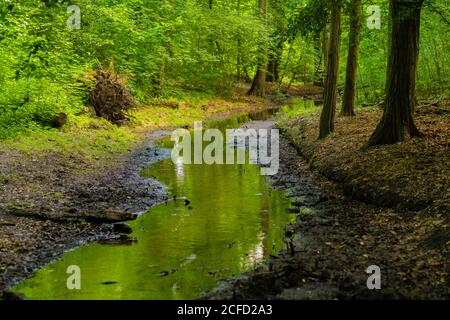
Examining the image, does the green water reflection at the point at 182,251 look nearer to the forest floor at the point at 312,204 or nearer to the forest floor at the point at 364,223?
the forest floor at the point at 312,204

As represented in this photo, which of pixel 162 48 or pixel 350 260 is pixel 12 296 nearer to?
pixel 350 260

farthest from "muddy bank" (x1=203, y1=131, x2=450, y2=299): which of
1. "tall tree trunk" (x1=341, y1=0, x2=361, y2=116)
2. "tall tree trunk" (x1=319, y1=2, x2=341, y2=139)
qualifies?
"tall tree trunk" (x1=341, y1=0, x2=361, y2=116)

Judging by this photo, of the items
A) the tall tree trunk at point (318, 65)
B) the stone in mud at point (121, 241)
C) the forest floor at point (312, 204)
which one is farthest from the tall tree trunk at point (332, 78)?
the tall tree trunk at point (318, 65)

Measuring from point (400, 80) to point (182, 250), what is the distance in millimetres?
7250

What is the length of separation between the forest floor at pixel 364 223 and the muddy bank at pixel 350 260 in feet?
0.04

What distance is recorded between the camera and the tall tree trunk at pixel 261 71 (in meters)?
40.8

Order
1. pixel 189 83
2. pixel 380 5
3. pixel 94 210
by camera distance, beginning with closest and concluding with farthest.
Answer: pixel 94 210 < pixel 380 5 < pixel 189 83

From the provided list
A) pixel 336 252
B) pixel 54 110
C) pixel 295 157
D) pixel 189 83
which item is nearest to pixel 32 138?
pixel 54 110

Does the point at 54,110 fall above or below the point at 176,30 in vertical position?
below

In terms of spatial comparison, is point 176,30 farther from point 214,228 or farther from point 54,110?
point 214,228

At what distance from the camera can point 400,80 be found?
12.9m

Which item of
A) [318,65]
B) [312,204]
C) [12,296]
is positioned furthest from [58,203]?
[318,65]

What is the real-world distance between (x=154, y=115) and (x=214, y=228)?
62.2ft

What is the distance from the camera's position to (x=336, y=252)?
8195 mm
